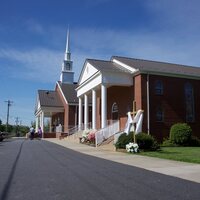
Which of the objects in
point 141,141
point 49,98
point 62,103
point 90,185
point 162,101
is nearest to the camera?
point 90,185

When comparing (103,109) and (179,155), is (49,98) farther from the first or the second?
(179,155)

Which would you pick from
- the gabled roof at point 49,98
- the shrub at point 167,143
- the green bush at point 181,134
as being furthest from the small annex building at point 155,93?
the gabled roof at point 49,98

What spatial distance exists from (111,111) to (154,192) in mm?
27110

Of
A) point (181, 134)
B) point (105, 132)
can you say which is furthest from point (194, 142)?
point (105, 132)

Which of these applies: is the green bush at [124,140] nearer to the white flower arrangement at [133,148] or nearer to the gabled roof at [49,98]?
the white flower arrangement at [133,148]

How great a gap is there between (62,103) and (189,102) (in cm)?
2505

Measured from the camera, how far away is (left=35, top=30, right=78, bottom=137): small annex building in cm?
4726

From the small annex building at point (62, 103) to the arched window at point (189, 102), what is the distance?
1947cm

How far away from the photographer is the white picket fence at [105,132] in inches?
1063

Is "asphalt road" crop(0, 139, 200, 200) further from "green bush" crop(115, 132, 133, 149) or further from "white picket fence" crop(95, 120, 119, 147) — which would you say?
"white picket fence" crop(95, 120, 119, 147)

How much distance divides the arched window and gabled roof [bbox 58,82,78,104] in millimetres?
20740

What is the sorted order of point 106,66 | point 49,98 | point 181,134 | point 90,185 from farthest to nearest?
point 49,98, point 106,66, point 181,134, point 90,185

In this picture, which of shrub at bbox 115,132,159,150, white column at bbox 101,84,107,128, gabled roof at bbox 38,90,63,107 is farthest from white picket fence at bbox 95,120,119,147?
gabled roof at bbox 38,90,63,107

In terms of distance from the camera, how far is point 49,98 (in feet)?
174
